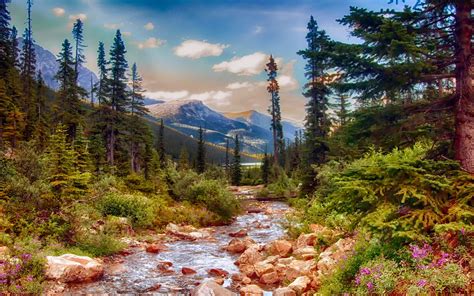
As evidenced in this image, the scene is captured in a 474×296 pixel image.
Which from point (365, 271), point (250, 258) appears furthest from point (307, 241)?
point (365, 271)

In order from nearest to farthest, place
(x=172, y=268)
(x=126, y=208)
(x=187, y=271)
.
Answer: (x=187, y=271) < (x=172, y=268) < (x=126, y=208)

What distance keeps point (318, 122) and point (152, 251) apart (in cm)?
2193

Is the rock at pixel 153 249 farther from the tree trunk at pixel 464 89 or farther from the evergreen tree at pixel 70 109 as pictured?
the evergreen tree at pixel 70 109

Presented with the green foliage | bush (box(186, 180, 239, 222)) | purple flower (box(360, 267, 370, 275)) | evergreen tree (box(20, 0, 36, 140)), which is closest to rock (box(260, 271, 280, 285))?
purple flower (box(360, 267, 370, 275))

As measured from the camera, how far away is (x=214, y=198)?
32.2 m

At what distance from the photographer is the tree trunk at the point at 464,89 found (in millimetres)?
7805

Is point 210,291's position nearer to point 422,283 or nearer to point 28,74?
point 422,283

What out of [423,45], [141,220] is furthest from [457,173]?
[141,220]

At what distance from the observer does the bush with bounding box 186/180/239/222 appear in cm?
3206

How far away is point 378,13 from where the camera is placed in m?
8.16

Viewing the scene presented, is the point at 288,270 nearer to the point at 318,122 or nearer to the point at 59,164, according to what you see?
the point at 59,164

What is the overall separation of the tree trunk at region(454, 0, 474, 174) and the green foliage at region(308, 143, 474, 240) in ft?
1.46

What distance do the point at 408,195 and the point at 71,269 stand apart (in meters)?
11.4

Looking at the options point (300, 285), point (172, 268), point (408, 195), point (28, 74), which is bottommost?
point (172, 268)
